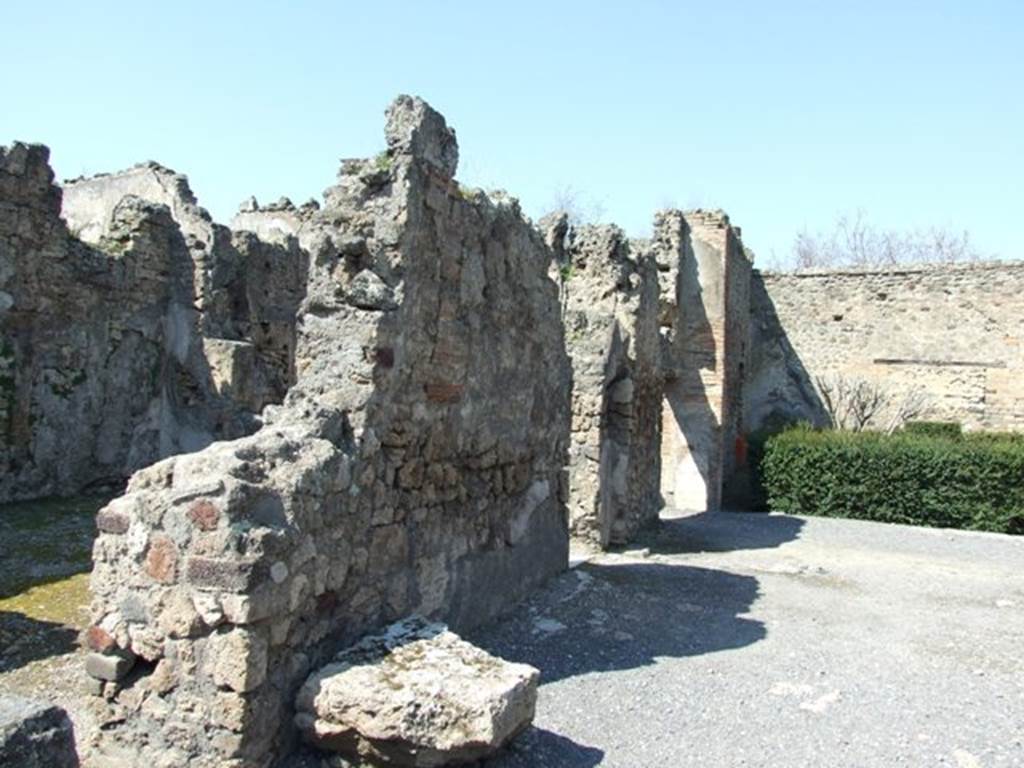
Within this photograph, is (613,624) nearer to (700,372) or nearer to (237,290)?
(237,290)

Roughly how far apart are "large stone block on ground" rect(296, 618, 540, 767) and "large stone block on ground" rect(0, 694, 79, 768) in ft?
3.56

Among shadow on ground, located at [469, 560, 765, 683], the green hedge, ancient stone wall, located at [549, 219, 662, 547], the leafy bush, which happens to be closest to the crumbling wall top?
shadow on ground, located at [469, 560, 765, 683]

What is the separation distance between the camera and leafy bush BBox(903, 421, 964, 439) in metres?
16.8

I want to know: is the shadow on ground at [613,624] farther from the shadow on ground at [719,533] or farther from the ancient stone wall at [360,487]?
the shadow on ground at [719,533]

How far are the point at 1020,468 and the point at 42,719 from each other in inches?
529

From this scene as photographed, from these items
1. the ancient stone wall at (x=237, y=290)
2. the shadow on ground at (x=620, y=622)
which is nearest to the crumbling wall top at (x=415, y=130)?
the shadow on ground at (x=620, y=622)

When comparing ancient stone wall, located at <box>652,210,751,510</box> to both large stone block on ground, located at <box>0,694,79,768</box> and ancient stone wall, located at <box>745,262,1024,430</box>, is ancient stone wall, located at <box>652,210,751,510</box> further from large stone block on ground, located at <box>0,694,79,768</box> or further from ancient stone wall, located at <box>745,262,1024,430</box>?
large stone block on ground, located at <box>0,694,79,768</box>

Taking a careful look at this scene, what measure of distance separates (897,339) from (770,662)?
14728mm

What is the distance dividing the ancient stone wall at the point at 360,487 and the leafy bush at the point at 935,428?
11.6 metres

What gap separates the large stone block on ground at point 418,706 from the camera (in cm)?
354

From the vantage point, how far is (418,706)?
3559 millimetres

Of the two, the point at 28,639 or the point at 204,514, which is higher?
the point at 204,514

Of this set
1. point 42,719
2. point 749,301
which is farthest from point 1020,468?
point 42,719

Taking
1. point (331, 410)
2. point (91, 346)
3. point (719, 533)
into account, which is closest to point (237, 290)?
point (91, 346)
